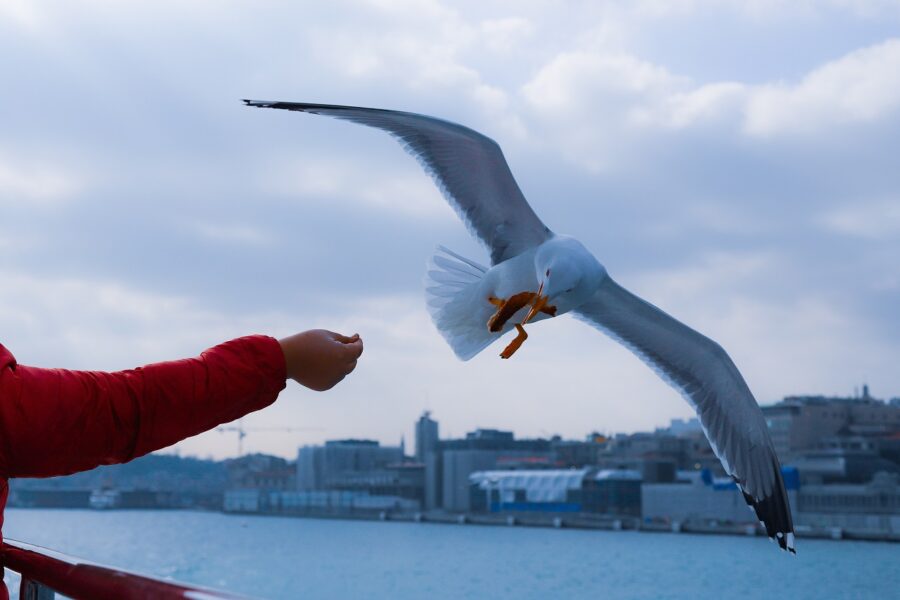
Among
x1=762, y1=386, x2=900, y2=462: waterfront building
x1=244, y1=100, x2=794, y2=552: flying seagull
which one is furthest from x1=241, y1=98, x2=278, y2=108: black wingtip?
x1=762, y1=386, x2=900, y2=462: waterfront building

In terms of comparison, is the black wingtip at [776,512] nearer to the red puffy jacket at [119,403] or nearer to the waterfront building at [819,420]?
the red puffy jacket at [119,403]

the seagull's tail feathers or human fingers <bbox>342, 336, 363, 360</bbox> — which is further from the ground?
the seagull's tail feathers

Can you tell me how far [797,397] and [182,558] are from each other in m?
25.7

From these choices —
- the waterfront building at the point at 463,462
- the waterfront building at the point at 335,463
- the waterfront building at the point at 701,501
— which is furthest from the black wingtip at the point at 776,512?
the waterfront building at the point at 335,463

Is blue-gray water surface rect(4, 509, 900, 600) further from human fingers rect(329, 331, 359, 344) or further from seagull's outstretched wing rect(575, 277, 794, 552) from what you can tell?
human fingers rect(329, 331, 359, 344)

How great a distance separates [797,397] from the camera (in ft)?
150

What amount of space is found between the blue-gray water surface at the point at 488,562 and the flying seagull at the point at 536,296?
645 inches

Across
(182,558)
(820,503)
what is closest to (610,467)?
(820,503)

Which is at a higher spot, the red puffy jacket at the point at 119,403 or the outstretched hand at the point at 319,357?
the outstretched hand at the point at 319,357

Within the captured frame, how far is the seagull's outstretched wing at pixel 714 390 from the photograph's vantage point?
127 inches

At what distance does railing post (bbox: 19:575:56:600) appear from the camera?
99cm

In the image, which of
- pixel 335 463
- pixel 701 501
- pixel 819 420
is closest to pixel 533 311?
pixel 701 501

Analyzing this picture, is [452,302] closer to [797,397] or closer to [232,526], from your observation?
[797,397]

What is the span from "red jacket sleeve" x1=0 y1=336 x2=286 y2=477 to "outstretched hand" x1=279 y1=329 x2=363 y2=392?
0.05 feet
